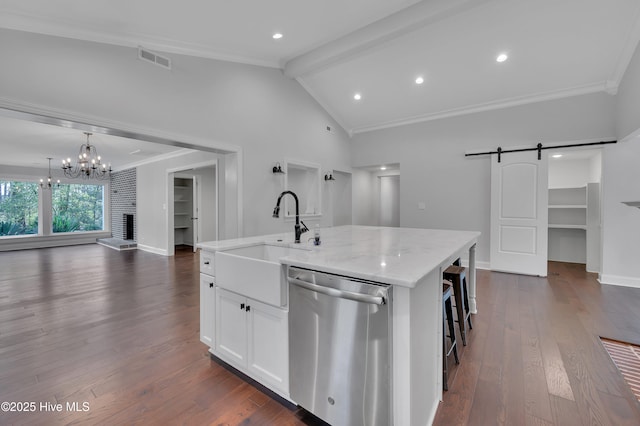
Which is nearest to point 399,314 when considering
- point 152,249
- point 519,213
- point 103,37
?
point 103,37

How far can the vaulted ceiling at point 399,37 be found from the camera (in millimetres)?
2645

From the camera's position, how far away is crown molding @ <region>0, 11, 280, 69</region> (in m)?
2.28

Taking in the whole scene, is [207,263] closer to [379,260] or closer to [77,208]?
[379,260]

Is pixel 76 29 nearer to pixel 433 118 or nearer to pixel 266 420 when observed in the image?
pixel 266 420

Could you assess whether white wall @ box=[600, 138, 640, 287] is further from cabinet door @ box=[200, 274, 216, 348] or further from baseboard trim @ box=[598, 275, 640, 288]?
cabinet door @ box=[200, 274, 216, 348]

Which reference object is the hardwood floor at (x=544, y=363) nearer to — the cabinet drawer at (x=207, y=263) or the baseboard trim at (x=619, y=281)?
the baseboard trim at (x=619, y=281)

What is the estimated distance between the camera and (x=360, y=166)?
643 centimetres

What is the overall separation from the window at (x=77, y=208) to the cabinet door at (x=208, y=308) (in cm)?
962

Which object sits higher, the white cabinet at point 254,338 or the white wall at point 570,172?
the white wall at point 570,172

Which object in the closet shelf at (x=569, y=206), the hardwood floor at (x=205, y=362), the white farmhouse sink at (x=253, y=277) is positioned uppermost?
the closet shelf at (x=569, y=206)

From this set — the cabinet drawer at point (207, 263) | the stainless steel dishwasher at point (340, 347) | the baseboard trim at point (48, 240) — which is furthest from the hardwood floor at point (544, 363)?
the baseboard trim at point (48, 240)

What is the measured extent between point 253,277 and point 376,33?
131 inches

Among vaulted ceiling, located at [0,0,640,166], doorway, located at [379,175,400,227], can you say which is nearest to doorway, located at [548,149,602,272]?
vaulted ceiling, located at [0,0,640,166]

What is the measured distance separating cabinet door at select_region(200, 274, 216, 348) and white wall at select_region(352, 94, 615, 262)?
4529mm
